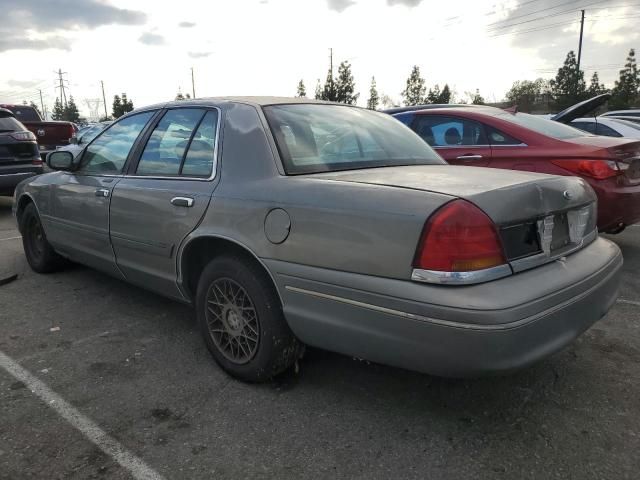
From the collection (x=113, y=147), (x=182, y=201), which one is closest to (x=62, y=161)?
(x=113, y=147)

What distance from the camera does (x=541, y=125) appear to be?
550 centimetres

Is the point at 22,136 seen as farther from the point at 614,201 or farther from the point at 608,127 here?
the point at 608,127

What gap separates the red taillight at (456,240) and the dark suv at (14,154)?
8362mm

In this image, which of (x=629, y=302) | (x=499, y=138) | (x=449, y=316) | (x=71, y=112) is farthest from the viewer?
(x=71, y=112)

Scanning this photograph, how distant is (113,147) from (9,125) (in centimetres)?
599

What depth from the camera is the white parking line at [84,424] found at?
220cm

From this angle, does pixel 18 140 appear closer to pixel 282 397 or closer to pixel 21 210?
pixel 21 210

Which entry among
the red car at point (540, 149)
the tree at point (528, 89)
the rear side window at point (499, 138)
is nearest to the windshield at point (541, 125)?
the red car at point (540, 149)

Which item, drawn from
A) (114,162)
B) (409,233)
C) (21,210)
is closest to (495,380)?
(409,233)

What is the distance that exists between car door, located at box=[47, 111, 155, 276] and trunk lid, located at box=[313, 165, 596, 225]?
1856mm

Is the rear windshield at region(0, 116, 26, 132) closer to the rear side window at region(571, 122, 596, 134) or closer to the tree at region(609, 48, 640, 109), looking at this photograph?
the rear side window at region(571, 122, 596, 134)

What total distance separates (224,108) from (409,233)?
5.16ft

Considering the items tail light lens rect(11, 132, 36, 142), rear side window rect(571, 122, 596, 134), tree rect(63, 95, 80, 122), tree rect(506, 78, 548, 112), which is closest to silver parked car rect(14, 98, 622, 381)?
tail light lens rect(11, 132, 36, 142)

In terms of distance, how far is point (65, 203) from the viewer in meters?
4.27
